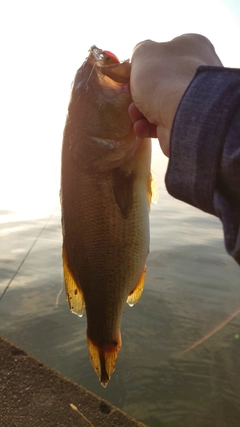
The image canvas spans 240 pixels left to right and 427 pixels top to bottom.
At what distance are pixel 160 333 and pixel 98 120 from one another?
424 centimetres

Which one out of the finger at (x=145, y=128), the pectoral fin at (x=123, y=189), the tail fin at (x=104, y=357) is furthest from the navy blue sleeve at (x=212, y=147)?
the tail fin at (x=104, y=357)

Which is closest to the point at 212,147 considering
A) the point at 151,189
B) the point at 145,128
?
the point at 145,128

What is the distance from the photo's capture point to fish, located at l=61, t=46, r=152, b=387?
2.33 metres

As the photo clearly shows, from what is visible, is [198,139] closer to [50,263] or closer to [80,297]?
[80,297]

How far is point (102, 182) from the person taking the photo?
2365 millimetres

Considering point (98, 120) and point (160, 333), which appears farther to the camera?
point (160, 333)

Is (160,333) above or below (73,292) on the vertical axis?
below

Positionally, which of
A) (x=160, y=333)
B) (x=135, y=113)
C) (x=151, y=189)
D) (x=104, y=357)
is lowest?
(x=160, y=333)

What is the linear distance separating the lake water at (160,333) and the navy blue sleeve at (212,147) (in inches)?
149

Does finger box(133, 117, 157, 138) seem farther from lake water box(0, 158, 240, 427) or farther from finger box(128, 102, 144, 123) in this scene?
lake water box(0, 158, 240, 427)

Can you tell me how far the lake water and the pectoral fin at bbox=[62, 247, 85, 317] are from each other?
241 cm

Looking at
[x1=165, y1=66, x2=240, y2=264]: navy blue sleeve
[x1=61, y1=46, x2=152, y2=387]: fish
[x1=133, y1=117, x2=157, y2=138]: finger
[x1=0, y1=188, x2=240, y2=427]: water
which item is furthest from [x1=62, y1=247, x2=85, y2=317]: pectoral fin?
[x1=0, y1=188, x2=240, y2=427]: water

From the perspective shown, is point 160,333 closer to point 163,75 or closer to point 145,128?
point 145,128

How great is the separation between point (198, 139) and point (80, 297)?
64.0 inches
